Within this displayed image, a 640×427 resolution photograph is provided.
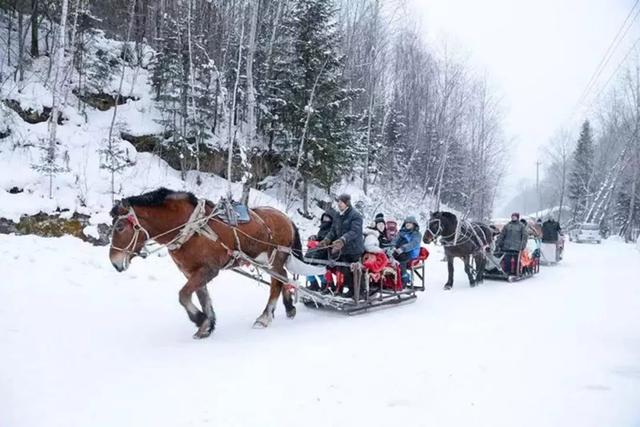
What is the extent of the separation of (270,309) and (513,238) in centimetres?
760

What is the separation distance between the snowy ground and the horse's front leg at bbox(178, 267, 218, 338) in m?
0.28

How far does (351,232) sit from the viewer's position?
7.38 m

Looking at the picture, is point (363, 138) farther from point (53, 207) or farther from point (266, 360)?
point (266, 360)

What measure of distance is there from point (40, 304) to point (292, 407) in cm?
436

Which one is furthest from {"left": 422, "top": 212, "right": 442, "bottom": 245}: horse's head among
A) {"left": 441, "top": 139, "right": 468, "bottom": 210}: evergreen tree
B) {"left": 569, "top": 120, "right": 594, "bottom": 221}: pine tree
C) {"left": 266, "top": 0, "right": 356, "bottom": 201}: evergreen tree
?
{"left": 569, "top": 120, "right": 594, "bottom": 221}: pine tree

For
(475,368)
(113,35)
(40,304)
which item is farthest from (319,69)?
(475,368)

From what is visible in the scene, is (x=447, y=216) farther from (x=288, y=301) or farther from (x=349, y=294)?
(x=288, y=301)

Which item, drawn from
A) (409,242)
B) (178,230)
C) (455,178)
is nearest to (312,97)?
(409,242)

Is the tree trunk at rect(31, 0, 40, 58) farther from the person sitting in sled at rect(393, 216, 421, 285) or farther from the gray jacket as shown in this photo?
the gray jacket

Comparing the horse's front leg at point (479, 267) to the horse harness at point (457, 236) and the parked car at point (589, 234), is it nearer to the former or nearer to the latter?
the horse harness at point (457, 236)

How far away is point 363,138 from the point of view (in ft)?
83.4

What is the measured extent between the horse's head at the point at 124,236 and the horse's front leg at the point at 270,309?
6.14ft

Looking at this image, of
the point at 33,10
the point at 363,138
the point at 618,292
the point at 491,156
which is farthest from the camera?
the point at 491,156

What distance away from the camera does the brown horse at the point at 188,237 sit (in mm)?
5438
